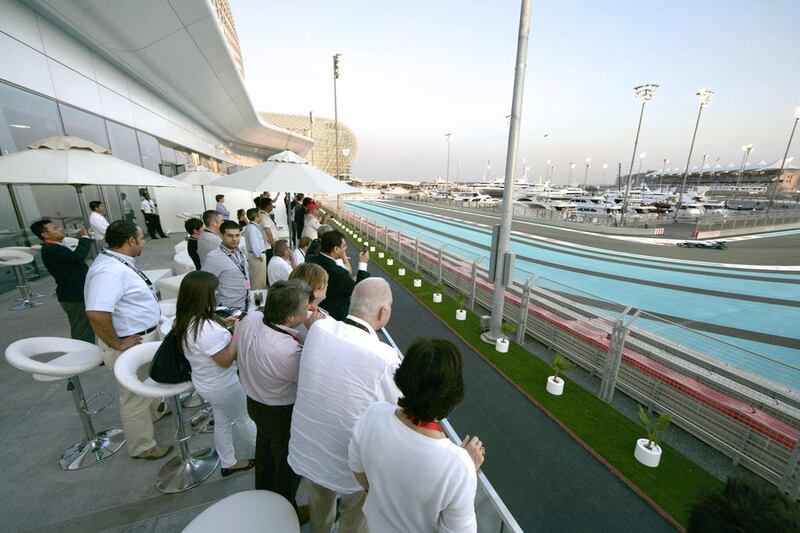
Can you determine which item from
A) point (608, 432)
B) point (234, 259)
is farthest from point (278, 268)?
point (608, 432)

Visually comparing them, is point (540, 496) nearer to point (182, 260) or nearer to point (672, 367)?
point (672, 367)

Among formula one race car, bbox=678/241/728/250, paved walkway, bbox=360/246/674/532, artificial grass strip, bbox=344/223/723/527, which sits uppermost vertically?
artificial grass strip, bbox=344/223/723/527

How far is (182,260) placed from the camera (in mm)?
6395

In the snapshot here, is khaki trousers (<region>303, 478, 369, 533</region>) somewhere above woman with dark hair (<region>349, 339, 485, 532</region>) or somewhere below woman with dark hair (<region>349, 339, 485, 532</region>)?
below

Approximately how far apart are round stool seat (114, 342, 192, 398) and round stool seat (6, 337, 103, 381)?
450 millimetres

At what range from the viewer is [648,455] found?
11.7ft

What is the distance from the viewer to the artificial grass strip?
3.30 m

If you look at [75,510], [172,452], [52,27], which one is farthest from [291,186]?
[52,27]

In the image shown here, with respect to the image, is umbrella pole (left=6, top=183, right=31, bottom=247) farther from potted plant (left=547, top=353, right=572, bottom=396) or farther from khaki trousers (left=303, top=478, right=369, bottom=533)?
potted plant (left=547, top=353, right=572, bottom=396)

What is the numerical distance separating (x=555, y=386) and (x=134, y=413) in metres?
5.36

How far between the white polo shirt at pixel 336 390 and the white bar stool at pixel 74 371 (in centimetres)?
236

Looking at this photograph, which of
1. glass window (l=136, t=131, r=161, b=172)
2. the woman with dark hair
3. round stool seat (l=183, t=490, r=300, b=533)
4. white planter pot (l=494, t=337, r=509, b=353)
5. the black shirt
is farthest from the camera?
glass window (l=136, t=131, r=161, b=172)

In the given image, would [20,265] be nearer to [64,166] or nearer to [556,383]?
[64,166]

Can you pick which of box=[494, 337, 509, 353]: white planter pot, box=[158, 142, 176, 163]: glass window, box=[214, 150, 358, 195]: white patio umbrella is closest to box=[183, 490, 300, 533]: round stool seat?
box=[214, 150, 358, 195]: white patio umbrella
